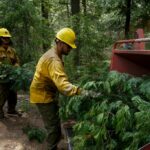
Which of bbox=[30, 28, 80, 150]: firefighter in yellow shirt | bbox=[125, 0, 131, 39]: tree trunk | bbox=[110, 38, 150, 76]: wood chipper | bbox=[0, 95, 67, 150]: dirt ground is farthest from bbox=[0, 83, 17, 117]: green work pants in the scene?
bbox=[125, 0, 131, 39]: tree trunk

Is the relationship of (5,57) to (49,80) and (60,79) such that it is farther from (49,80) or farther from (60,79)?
(60,79)

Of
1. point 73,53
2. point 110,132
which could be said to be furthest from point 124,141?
point 73,53

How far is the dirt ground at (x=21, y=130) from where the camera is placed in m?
7.07

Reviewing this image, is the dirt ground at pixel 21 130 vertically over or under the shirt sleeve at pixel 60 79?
under

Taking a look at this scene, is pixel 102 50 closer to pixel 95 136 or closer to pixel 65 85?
pixel 65 85

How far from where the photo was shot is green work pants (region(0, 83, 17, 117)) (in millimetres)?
8423

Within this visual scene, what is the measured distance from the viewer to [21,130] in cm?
795

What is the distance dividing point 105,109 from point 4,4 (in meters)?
7.55

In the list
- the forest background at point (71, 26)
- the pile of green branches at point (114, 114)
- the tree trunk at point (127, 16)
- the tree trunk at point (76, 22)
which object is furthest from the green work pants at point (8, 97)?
the tree trunk at point (127, 16)

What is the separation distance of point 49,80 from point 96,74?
78cm

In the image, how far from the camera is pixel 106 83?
4727 millimetres

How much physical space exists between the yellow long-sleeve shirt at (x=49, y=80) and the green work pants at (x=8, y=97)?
7.30 ft

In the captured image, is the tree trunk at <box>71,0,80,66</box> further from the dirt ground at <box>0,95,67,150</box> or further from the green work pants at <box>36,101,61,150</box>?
the green work pants at <box>36,101,61,150</box>

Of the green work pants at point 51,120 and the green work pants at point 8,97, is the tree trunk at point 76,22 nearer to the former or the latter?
the green work pants at point 8,97
